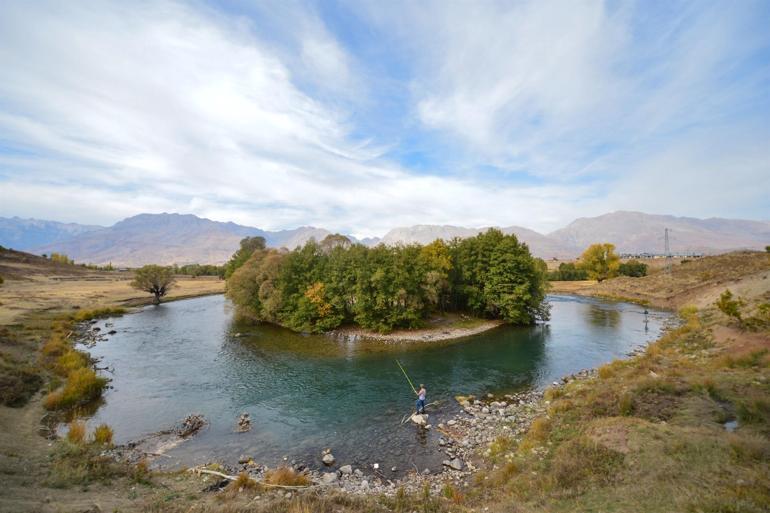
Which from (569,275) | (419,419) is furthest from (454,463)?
(569,275)

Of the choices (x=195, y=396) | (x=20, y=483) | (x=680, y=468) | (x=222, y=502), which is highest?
(x=680, y=468)

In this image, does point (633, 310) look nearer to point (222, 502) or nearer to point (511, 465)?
point (511, 465)

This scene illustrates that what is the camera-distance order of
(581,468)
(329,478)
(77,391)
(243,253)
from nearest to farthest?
(581,468) → (329,478) → (77,391) → (243,253)

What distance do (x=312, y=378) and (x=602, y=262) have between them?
338 feet

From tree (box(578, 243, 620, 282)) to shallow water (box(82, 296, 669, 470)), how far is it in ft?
172

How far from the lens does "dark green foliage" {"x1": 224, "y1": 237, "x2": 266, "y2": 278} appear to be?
81.2 m

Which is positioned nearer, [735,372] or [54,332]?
[735,372]

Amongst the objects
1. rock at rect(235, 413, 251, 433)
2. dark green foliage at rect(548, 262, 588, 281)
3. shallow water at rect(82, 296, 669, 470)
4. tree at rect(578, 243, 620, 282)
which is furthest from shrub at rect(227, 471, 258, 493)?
dark green foliage at rect(548, 262, 588, 281)

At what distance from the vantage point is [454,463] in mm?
16312

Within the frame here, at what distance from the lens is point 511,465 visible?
14.3m

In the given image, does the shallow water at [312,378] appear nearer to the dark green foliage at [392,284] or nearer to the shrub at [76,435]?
Answer: the shrub at [76,435]

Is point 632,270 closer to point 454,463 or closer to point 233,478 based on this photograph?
point 454,463

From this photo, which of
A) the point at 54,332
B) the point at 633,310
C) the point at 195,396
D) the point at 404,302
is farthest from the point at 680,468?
the point at 633,310

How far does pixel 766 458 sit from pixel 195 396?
31.0m
